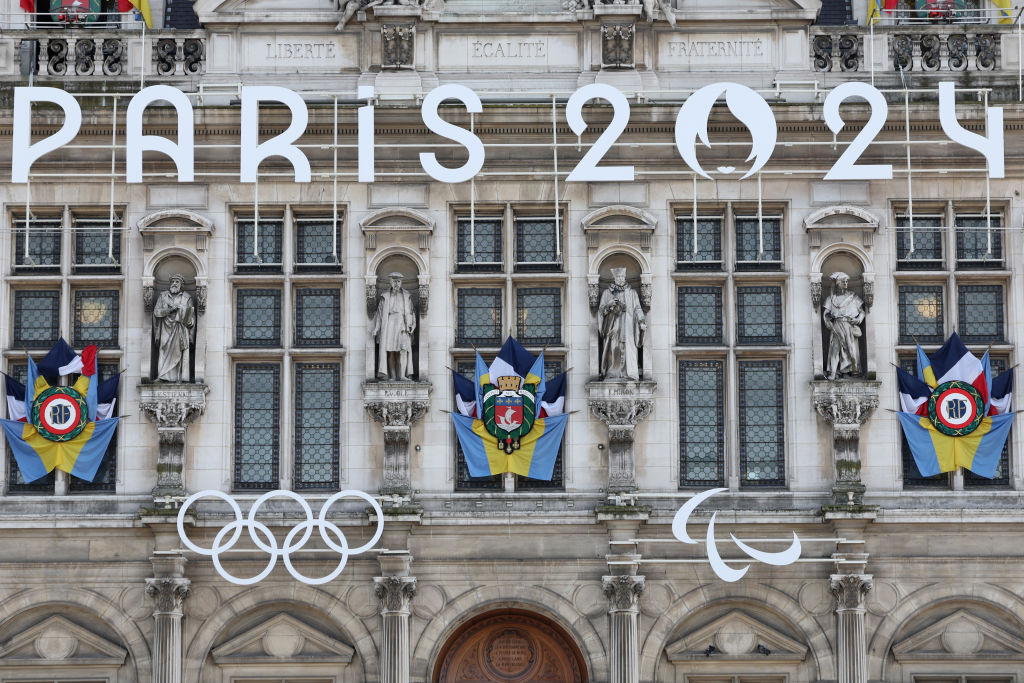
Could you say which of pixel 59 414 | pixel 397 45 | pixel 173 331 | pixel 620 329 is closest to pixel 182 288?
pixel 173 331

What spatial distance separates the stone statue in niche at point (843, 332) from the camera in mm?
33906

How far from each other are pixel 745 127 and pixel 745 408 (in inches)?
172

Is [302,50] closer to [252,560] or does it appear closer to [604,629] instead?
[252,560]

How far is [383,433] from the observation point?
111 feet

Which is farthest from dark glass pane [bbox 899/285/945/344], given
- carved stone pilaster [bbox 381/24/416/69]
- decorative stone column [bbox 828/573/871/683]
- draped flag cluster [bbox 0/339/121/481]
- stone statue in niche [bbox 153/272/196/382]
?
draped flag cluster [bbox 0/339/121/481]

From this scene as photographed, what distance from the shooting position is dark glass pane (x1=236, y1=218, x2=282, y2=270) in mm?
34750

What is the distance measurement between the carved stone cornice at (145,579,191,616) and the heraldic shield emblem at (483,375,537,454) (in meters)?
5.19

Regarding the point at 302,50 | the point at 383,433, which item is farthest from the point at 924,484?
the point at 302,50

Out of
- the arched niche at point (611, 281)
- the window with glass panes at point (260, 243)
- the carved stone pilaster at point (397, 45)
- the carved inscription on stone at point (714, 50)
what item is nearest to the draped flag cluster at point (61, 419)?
the window with glass panes at point (260, 243)

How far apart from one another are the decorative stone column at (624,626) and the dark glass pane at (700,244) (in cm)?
502

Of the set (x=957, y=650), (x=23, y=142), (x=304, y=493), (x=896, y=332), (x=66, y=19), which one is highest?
(x=66, y=19)

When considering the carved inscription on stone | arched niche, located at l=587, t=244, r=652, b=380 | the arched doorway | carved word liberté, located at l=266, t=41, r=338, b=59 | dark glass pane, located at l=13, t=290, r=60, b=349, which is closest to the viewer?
the arched doorway

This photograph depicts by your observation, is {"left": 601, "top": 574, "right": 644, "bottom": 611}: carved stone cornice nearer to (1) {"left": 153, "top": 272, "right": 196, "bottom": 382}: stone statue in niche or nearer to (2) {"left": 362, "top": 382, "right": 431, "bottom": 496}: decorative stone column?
(2) {"left": 362, "top": 382, "right": 431, "bottom": 496}: decorative stone column

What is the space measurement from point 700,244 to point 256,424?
7.44m
